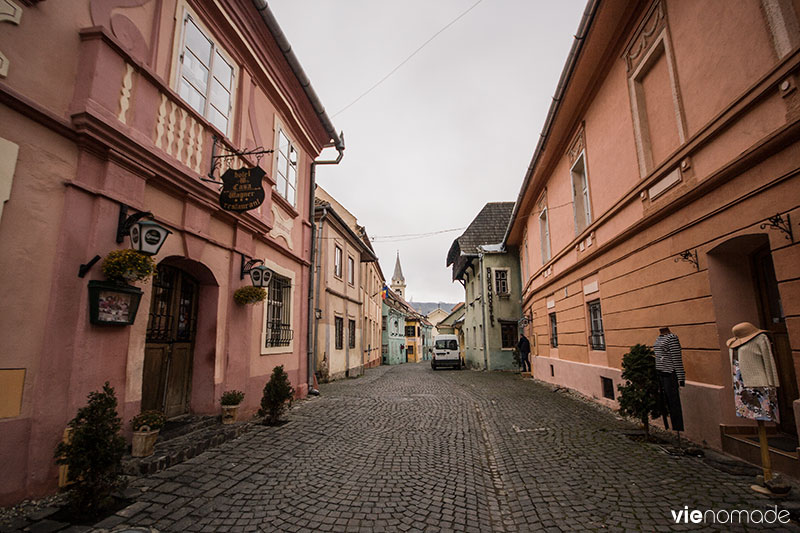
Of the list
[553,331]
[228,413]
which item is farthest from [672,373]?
[553,331]

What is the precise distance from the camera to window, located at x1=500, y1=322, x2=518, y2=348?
21.5m

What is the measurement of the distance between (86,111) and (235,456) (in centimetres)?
438

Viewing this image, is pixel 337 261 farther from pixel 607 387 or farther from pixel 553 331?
pixel 607 387

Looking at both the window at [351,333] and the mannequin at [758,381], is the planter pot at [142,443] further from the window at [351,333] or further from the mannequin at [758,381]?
the window at [351,333]

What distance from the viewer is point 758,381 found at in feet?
12.9

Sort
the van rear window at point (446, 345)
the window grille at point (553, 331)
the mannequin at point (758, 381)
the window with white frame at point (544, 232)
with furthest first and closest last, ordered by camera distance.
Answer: the van rear window at point (446, 345)
the window with white frame at point (544, 232)
the window grille at point (553, 331)
the mannequin at point (758, 381)

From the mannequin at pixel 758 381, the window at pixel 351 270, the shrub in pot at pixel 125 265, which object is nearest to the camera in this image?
the mannequin at pixel 758 381

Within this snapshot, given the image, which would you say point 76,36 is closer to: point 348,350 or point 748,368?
point 748,368

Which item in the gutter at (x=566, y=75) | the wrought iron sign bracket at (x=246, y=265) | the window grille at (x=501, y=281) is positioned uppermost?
the gutter at (x=566, y=75)

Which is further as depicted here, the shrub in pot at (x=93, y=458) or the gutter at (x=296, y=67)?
the gutter at (x=296, y=67)

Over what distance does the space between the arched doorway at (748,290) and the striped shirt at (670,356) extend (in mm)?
564

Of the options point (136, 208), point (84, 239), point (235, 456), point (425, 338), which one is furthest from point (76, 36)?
point (425, 338)

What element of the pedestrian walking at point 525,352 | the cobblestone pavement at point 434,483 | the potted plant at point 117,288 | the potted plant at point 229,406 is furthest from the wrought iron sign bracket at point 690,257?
the pedestrian walking at point 525,352

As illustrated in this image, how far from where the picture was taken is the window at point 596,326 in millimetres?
9482
